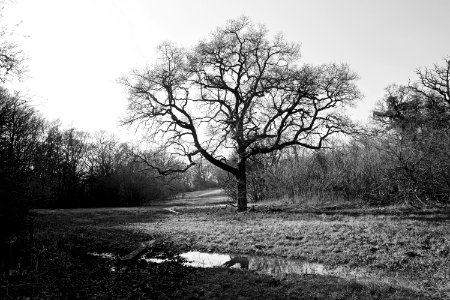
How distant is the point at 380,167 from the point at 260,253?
44.1ft

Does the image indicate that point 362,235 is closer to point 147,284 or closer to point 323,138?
point 147,284

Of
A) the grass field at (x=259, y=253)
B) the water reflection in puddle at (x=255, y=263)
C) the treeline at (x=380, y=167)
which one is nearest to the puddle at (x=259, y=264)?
the water reflection in puddle at (x=255, y=263)

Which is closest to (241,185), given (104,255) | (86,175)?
(104,255)

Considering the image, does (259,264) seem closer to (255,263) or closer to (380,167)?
(255,263)

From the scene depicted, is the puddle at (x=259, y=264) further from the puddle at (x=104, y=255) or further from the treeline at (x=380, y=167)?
the treeline at (x=380, y=167)

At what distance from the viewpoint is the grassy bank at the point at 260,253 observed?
823 centimetres

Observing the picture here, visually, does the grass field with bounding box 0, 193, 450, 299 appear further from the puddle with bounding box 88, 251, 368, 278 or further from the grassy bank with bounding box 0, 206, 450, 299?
the puddle with bounding box 88, 251, 368, 278

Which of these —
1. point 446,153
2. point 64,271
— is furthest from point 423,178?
point 64,271

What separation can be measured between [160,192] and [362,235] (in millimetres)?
42474

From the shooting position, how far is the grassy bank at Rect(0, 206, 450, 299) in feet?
27.0

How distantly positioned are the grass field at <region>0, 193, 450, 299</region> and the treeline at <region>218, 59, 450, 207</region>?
2858 mm

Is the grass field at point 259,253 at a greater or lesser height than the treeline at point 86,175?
lesser

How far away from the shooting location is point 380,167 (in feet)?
73.8

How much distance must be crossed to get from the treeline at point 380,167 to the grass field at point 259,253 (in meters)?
2.86
